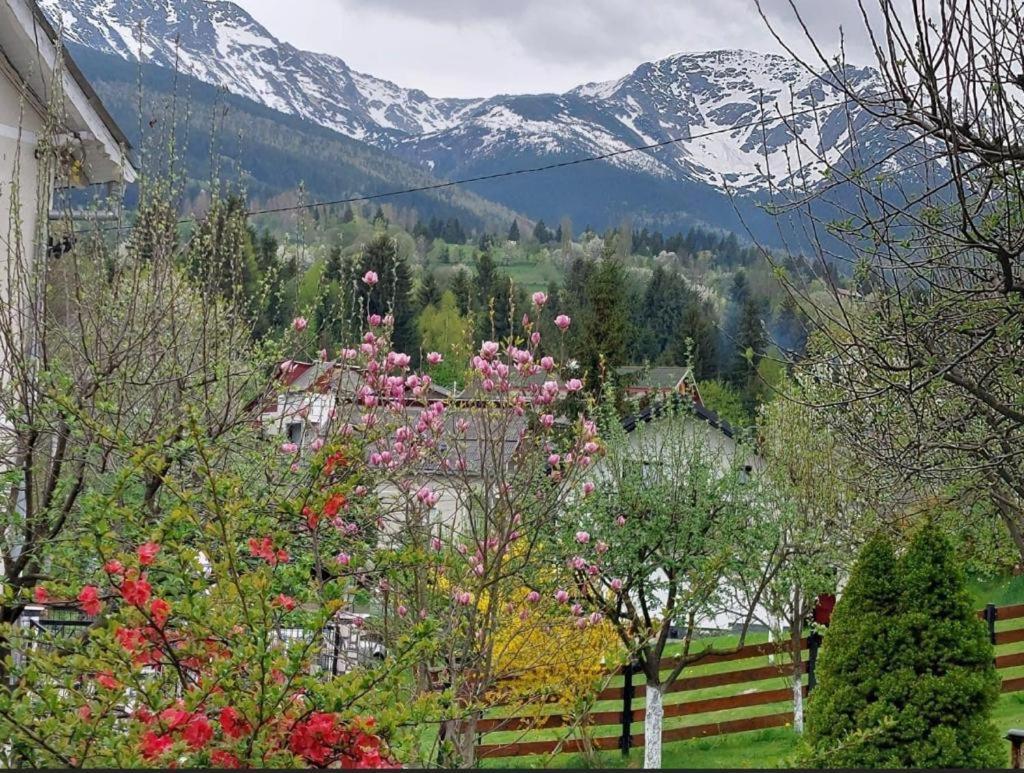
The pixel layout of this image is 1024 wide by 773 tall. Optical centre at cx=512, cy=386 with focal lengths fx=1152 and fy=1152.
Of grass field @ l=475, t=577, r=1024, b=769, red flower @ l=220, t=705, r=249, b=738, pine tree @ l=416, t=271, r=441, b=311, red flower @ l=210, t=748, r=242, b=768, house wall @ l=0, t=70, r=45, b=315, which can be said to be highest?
pine tree @ l=416, t=271, r=441, b=311

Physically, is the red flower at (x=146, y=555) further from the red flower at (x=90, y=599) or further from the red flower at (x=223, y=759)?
the red flower at (x=223, y=759)

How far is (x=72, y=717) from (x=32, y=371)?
3.09 meters

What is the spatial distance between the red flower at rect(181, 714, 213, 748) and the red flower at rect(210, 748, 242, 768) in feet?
0.21

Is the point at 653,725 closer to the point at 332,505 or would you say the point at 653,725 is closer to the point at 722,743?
the point at 722,743

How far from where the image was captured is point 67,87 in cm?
915

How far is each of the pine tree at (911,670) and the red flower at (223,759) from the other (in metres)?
5.75

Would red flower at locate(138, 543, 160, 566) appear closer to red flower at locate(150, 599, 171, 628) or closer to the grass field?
red flower at locate(150, 599, 171, 628)

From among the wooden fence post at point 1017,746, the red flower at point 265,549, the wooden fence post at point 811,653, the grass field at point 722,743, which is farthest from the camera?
the wooden fence post at point 811,653

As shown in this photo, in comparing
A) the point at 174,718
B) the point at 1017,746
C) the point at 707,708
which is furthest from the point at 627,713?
the point at 174,718

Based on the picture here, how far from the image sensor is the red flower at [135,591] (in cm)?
336

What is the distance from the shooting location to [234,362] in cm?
697

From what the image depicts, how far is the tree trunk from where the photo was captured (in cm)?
1410

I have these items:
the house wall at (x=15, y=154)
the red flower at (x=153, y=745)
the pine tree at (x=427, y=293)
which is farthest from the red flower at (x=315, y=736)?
the pine tree at (x=427, y=293)

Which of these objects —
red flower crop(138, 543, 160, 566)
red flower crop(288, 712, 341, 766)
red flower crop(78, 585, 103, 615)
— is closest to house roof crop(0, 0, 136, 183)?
red flower crop(78, 585, 103, 615)
